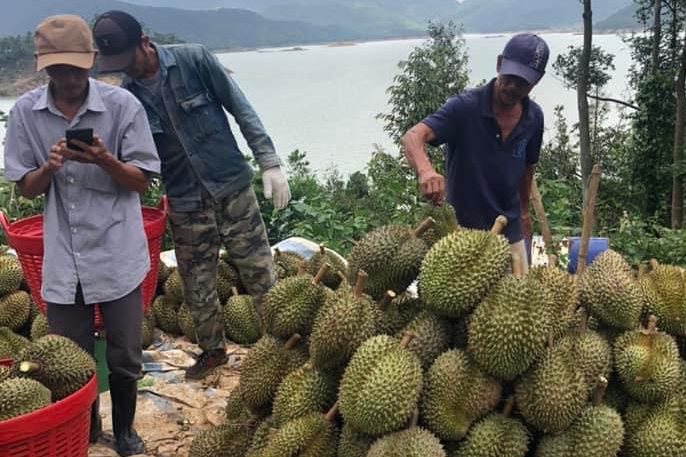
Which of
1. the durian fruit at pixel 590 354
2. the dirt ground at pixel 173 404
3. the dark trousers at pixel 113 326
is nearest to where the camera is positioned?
the durian fruit at pixel 590 354

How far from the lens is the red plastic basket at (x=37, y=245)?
10.7 feet

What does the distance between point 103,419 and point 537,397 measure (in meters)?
2.37

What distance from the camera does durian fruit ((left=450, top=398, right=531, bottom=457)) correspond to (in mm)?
1939

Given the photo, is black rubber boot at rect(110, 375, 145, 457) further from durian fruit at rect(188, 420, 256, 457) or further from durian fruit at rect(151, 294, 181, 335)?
durian fruit at rect(151, 294, 181, 335)

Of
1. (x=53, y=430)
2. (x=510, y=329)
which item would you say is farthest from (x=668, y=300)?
(x=53, y=430)

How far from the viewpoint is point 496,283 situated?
209 cm

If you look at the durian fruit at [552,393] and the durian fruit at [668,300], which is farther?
the durian fruit at [668,300]

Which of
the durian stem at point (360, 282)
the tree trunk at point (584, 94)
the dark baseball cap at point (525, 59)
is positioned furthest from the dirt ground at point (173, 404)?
the tree trunk at point (584, 94)

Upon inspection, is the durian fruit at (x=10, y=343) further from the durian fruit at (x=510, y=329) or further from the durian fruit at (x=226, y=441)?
the durian fruit at (x=510, y=329)

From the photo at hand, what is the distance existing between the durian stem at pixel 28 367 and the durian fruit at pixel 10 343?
1.50 metres

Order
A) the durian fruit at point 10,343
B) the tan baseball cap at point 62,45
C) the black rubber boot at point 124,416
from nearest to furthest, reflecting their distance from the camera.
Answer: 1. the tan baseball cap at point 62,45
2. the black rubber boot at point 124,416
3. the durian fruit at point 10,343

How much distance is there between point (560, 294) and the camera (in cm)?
221

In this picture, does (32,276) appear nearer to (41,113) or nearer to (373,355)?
(41,113)

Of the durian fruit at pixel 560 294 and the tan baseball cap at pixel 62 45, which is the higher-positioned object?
the tan baseball cap at pixel 62 45
